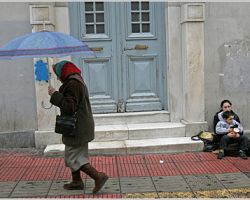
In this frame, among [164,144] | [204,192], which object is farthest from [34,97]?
[204,192]

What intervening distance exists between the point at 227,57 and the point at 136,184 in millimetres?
3283

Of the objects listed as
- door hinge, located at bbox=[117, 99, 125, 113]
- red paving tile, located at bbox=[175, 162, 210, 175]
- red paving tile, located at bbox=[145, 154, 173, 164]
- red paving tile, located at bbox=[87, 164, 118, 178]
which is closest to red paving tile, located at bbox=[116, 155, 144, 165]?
red paving tile, located at bbox=[145, 154, 173, 164]

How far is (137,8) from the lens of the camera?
7.52 meters

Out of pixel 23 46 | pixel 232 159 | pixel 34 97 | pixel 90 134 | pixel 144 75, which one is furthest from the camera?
pixel 144 75

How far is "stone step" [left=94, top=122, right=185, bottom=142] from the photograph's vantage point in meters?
7.10

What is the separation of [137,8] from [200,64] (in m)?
1.61

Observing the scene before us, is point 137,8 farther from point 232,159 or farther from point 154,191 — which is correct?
point 154,191

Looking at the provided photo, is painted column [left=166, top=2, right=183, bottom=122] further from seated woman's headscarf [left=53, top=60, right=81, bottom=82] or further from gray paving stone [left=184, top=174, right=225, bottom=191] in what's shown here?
seated woman's headscarf [left=53, top=60, right=81, bottom=82]

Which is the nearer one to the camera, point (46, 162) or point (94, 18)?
point (46, 162)

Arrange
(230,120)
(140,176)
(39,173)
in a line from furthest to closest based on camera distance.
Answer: (230,120)
(39,173)
(140,176)

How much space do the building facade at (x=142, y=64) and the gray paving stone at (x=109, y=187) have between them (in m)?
1.82

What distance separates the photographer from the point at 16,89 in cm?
707

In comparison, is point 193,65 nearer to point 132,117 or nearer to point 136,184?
point 132,117

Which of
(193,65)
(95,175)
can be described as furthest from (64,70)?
(193,65)
